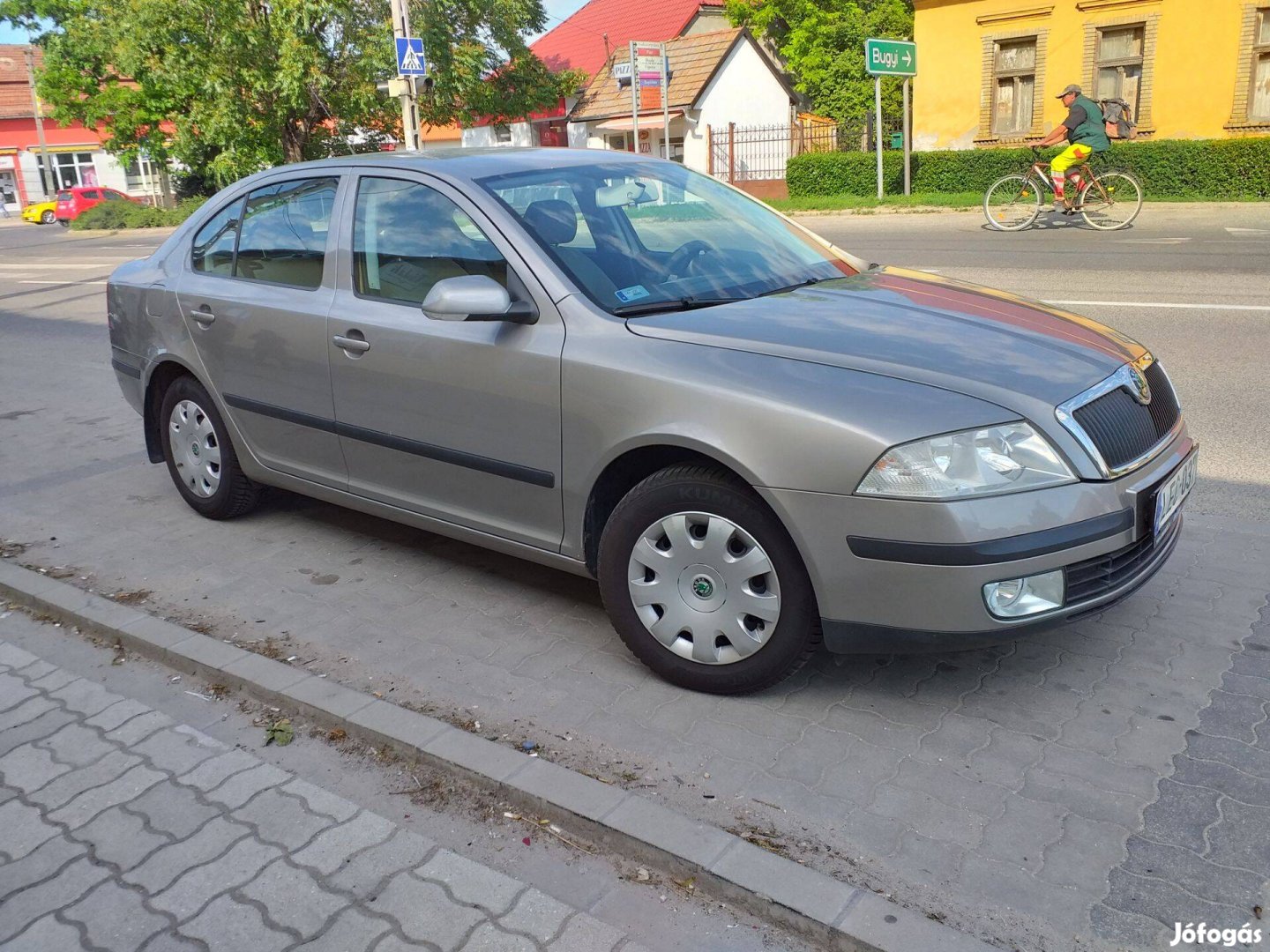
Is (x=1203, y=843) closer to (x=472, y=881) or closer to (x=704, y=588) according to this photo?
(x=704, y=588)

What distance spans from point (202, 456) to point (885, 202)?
63.6ft

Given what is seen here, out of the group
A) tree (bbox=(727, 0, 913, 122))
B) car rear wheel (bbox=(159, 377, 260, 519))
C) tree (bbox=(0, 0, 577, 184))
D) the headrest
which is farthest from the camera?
tree (bbox=(727, 0, 913, 122))

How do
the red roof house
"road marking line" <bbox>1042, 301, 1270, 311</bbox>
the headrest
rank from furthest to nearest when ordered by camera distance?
the red roof house → "road marking line" <bbox>1042, 301, 1270, 311</bbox> → the headrest

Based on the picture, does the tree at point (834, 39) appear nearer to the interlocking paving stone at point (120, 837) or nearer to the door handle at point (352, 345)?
Answer: the door handle at point (352, 345)

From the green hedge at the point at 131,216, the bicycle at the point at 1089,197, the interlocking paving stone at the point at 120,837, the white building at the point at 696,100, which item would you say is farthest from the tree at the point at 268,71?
the interlocking paving stone at the point at 120,837

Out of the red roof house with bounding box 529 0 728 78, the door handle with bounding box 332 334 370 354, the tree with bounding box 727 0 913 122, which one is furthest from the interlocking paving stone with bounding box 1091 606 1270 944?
the red roof house with bounding box 529 0 728 78

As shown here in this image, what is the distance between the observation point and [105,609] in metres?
4.41

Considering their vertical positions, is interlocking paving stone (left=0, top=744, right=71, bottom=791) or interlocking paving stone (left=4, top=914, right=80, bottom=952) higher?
interlocking paving stone (left=0, top=744, right=71, bottom=791)

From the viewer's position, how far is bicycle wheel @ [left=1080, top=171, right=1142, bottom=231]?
16219mm

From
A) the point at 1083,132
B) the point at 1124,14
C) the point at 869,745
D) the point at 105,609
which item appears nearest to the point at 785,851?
the point at 869,745

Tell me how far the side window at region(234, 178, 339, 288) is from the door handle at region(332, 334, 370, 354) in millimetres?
321

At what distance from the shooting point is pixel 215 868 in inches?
114

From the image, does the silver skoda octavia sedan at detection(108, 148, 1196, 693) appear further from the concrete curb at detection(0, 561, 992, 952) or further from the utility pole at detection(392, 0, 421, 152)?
the utility pole at detection(392, 0, 421, 152)

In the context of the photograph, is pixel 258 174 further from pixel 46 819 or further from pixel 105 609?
pixel 46 819
